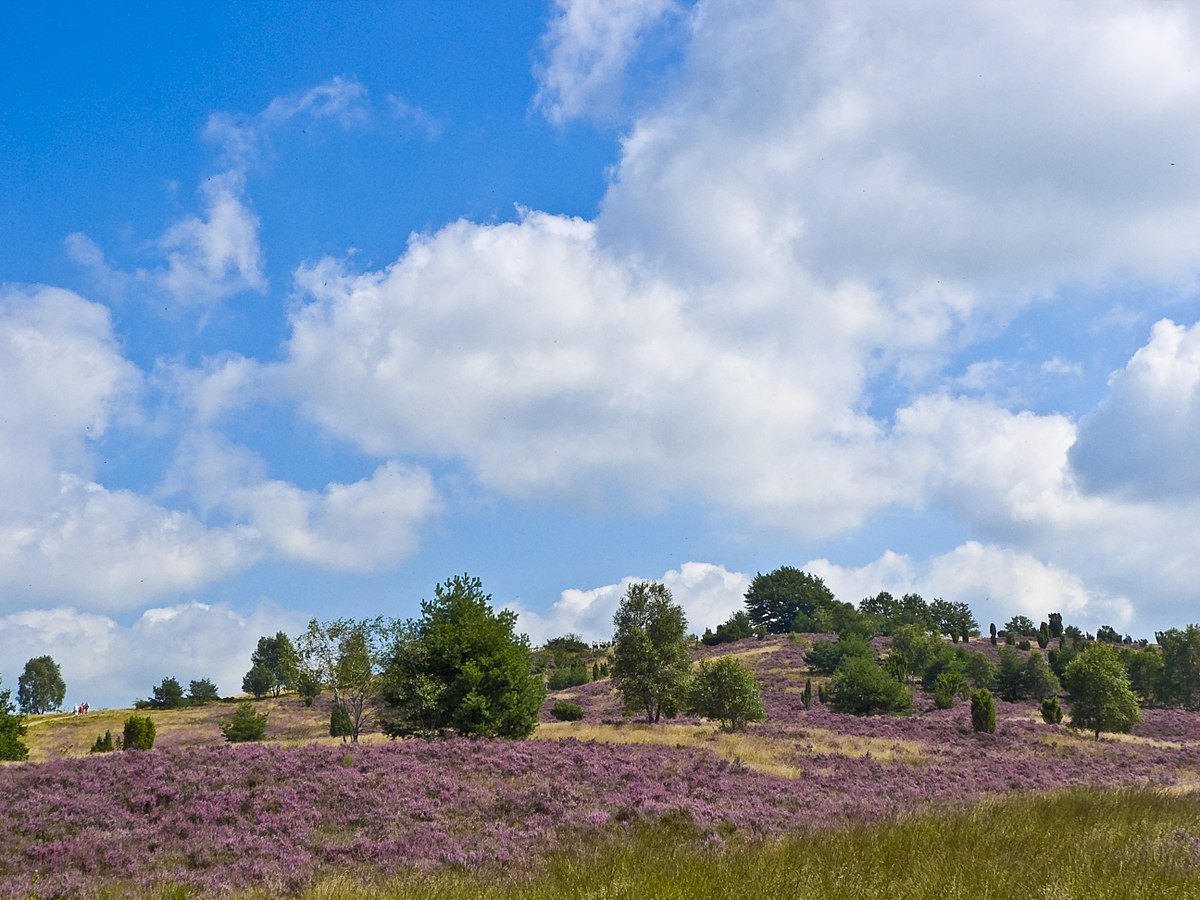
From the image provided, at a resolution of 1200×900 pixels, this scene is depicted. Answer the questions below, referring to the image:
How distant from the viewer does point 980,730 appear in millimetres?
43656

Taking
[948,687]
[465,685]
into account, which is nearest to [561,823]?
[465,685]

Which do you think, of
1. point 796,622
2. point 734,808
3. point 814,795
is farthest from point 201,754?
point 796,622

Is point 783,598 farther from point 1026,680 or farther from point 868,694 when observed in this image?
point 868,694

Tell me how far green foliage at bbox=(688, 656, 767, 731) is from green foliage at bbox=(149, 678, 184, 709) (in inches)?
2676

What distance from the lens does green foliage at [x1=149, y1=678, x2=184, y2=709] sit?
87.0 meters

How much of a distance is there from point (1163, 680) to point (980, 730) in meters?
44.5

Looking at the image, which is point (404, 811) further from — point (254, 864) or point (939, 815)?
point (939, 815)

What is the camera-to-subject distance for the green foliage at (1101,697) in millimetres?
47844

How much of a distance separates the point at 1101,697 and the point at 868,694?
14.9 meters

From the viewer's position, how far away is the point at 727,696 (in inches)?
1650

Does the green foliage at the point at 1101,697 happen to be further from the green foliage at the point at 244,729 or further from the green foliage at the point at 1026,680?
the green foliage at the point at 244,729

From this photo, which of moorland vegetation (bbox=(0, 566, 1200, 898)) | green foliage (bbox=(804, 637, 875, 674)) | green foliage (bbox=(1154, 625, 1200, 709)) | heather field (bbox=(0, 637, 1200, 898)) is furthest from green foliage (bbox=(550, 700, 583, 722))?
green foliage (bbox=(1154, 625, 1200, 709))

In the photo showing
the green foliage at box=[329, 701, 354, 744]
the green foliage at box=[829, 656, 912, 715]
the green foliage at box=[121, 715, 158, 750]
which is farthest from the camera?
the green foliage at box=[829, 656, 912, 715]

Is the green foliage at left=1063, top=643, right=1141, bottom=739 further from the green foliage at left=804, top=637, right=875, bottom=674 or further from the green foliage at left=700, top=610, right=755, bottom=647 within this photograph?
the green foliage at left=700, top=610, right=755, bottom=647
